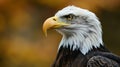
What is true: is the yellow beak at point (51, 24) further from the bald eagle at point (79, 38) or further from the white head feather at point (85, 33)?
the white head feather at point (85, 33)

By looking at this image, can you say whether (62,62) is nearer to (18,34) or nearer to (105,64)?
(105,64)

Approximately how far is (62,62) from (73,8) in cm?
60

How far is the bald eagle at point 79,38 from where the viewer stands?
8.67 meters

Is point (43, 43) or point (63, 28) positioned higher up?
point (63, 28)

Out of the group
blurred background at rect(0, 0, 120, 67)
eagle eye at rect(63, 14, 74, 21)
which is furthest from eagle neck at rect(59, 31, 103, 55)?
blurred background at rect(0, 0, 120, 67)

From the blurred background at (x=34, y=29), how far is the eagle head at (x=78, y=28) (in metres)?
7.66

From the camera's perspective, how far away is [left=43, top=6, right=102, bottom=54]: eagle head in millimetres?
8781

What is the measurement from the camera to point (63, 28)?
8.90m

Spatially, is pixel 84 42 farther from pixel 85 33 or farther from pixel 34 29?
pixel 34 29

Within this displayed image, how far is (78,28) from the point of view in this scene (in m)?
8.87

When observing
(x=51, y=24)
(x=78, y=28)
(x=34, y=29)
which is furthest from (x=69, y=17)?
(x=34, y=29)

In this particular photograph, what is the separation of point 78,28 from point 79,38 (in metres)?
0.13

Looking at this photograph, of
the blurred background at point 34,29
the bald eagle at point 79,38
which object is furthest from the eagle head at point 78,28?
the blurred background at point 34,29

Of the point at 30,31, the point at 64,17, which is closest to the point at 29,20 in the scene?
the point at 30,31
